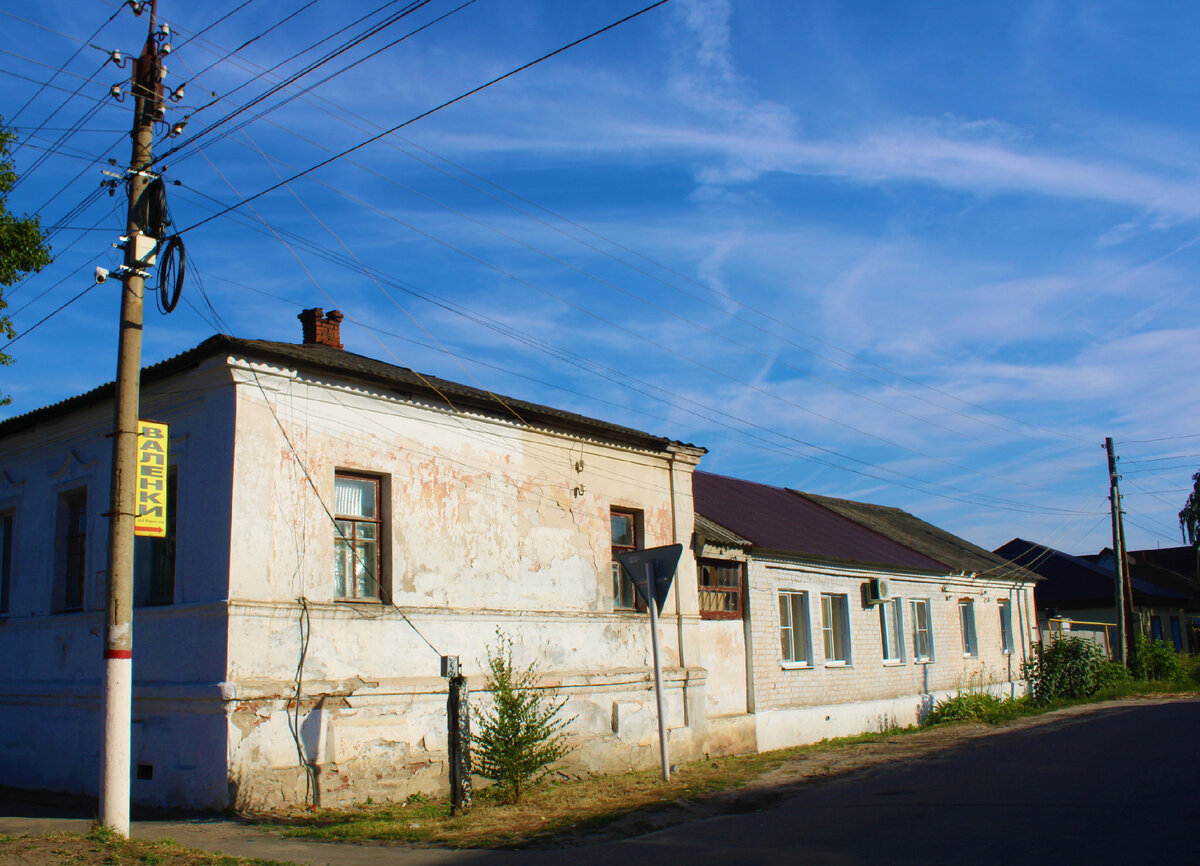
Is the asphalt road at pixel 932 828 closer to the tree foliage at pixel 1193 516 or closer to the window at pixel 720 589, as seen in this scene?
the window at pixel 720 589

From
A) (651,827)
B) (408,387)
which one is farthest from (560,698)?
(408,387)

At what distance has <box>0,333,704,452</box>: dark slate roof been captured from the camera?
10.5 meters

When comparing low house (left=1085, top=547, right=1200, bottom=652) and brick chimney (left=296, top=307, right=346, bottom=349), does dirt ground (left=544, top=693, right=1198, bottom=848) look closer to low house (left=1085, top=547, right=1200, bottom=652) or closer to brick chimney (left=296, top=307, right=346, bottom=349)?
brick chimney (left=296, top=307, right=346, bottom=349)

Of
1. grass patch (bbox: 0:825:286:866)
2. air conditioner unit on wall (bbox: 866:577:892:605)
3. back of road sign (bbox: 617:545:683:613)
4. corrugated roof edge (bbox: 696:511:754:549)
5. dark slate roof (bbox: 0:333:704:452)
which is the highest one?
dark slate roof (bbox: 0:333:704:452)

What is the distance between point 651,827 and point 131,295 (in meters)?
7.14

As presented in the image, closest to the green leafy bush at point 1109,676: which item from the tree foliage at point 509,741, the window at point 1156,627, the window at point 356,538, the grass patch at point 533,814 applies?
the window at point 1156,627

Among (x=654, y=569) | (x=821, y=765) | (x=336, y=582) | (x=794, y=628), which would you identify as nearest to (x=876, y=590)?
(x=794, y=628)

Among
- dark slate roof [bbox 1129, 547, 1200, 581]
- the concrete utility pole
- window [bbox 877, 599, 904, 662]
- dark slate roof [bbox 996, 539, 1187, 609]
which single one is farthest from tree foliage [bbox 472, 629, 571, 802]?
dark slate roof [bbox 1129, 547, 1200, 581]

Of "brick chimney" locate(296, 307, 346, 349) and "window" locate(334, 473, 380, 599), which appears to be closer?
"window" locate(334, 473, 380, 599)

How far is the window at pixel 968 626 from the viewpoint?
25.2 m

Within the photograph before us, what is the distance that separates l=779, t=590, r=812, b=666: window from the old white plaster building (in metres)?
1.77

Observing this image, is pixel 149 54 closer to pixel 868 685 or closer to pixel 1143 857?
pixel 1143 857

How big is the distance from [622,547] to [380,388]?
191 inches

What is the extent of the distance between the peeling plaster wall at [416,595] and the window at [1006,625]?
1560 cm
